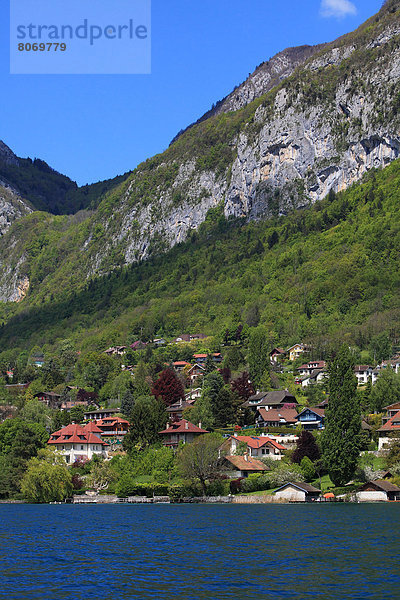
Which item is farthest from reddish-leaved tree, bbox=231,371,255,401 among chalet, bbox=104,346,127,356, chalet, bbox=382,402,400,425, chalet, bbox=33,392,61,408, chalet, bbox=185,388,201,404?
chalet, bbox=104,346,127,356

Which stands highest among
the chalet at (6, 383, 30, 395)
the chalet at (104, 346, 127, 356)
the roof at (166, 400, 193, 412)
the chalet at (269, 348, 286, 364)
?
the chalet at (104, 346, 127, 356)

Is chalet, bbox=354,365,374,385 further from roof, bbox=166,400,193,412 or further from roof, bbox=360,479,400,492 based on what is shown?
roof, bbox=360,479,400,492

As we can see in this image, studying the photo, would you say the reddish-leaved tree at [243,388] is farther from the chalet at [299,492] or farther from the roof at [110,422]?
the chalet at [299,492]

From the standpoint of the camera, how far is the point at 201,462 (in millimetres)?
83688

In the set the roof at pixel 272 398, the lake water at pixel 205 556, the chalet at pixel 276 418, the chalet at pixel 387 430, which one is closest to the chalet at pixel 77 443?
the chalet at pixel 276 418

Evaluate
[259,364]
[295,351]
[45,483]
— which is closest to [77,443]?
[45,483]

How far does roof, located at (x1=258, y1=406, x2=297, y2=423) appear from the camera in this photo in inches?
4309

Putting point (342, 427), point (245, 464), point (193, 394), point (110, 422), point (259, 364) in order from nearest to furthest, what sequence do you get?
1. point (342, 427)
2. point (245, 464)
3. point (110, 422)
4. point (259, 364)
5. point (193, 394)

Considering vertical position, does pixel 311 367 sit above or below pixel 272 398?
above

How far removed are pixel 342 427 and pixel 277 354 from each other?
82.3 meters

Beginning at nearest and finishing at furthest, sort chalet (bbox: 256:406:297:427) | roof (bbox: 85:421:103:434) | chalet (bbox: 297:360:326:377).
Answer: chalet (bbox: 256:406:297:427)
roof (bbox: 85:421:103:434)
chalet (bbox: 297:360:326:377)

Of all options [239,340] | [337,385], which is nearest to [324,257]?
[239,340]

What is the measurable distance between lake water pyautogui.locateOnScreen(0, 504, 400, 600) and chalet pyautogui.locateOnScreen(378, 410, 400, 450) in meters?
27.1

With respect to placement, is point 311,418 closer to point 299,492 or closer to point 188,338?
point 299,492
